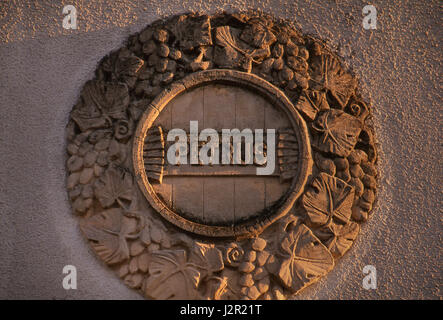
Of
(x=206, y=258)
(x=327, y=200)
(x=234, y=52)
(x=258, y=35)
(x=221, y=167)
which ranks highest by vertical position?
(x=258, y=35)

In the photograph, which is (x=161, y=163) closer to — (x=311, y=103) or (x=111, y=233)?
(x=111, y=233)

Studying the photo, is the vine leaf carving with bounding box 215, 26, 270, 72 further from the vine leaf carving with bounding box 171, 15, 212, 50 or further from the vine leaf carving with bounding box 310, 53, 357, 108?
the vine leaf carving with bounding box 310, 53, 357, 108

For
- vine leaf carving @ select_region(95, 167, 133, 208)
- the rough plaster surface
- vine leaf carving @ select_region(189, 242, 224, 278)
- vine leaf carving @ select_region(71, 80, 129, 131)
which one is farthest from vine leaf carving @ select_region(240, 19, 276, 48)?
vine leaf carving @ select_region(189, 242, 224, 278)

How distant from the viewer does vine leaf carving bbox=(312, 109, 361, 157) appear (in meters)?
4.09

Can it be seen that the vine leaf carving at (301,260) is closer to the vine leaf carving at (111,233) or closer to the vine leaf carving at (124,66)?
the vine leaf carving at (111,233)

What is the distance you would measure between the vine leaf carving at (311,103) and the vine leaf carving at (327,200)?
1.34ft

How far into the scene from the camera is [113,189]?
4000 millimetres

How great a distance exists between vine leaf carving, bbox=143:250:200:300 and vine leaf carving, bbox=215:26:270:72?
1305 mm

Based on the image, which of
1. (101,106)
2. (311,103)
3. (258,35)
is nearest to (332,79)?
(311,103)

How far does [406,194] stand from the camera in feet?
13.6

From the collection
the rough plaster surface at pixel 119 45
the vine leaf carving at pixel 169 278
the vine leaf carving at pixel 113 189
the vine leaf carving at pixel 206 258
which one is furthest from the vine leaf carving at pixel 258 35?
the vine leaf carving at pixel 169 278

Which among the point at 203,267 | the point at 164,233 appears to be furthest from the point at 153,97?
the point at 203,267

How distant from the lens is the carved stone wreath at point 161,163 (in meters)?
3.92

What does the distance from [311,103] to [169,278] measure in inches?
56.7
